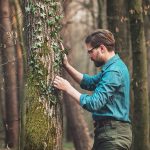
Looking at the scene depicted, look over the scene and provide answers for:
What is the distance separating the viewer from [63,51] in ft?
21.7

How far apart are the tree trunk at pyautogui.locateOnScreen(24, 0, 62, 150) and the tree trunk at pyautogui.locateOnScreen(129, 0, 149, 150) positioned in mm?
3726

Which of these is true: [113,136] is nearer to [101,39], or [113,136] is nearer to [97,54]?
[97,54]

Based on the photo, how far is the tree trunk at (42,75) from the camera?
6383 millimetres

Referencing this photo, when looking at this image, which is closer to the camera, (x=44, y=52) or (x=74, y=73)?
(x=44, y=52)

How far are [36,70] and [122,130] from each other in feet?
4.49

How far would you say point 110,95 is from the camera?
241 inches

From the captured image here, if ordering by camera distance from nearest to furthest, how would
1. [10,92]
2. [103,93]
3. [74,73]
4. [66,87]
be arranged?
[103,93], [66,87], [74,73], [10,92]

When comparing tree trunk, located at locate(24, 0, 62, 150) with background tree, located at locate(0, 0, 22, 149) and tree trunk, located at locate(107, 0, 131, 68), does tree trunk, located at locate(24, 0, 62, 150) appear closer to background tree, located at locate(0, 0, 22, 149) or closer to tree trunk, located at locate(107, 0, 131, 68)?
tree trunk, located at locate(107, 0, 131, 68)

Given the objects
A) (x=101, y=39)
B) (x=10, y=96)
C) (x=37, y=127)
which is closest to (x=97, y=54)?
(x=101, y=39)

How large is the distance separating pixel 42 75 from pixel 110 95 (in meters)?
0.95

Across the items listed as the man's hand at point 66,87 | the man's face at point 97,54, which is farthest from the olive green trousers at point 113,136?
the man's face at point 97,54

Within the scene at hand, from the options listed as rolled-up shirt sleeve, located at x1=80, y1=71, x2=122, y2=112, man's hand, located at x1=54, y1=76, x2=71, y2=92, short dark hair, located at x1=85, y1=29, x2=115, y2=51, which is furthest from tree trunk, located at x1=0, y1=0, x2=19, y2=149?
rolled-up shirt sleeve, located at x1=80, y1=71, x2=122, y2=112

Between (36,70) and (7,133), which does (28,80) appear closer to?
(36,70)

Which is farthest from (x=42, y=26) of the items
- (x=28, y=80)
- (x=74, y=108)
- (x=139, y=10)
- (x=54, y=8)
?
(x=74, y=108)
